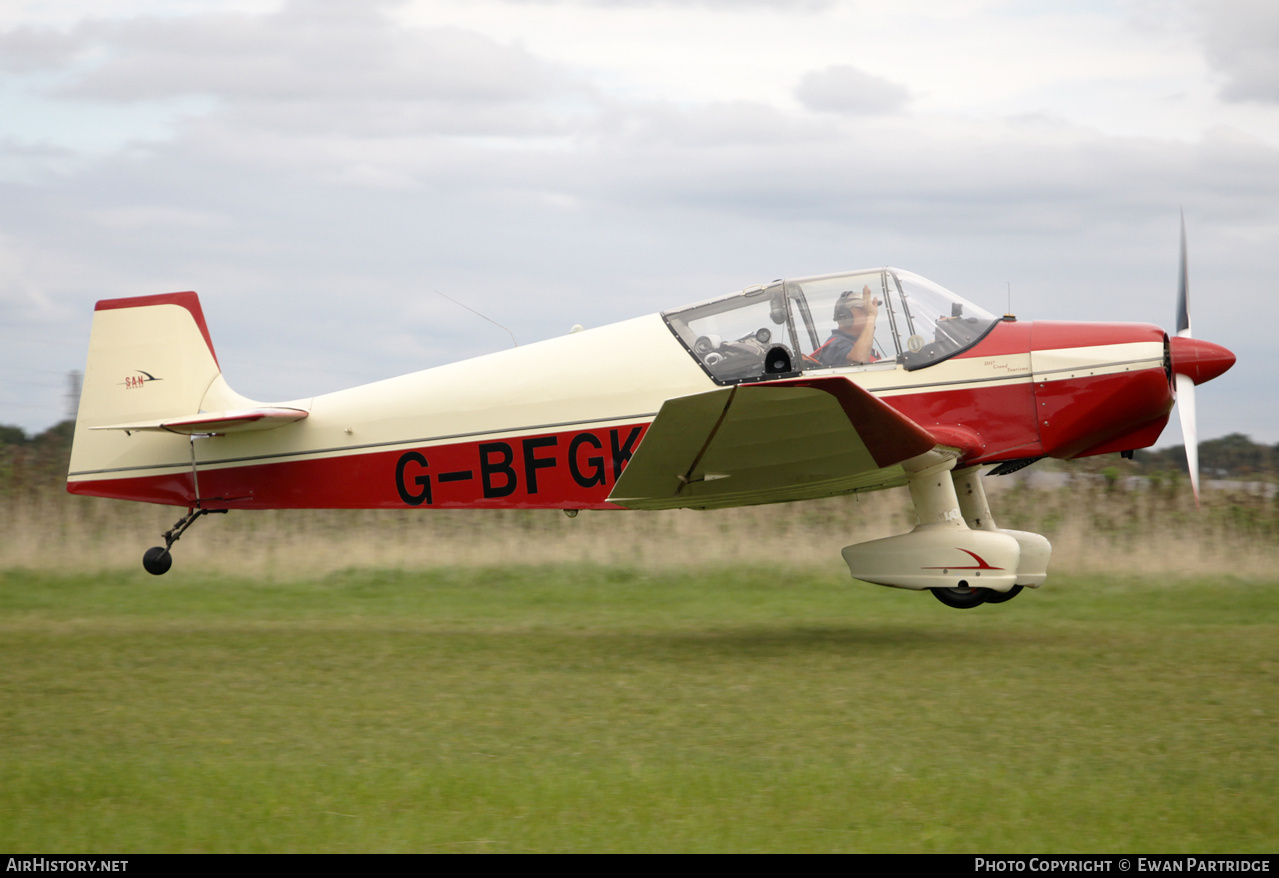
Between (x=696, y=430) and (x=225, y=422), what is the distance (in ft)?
12.5

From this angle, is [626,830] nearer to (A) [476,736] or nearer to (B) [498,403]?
(A) [476,736]

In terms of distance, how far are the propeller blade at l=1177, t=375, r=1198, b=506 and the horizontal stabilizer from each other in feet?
21.0

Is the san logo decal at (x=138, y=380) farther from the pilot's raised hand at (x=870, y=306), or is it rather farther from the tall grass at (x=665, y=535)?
the pilot's raised hand at (x=870, y=306)

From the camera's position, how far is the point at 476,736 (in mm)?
5160

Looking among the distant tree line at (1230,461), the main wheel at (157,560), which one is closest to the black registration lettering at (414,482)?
the main wheel at (157,560)

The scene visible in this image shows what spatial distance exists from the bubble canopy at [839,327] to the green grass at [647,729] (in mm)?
1993

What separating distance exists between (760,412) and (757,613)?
359 cm

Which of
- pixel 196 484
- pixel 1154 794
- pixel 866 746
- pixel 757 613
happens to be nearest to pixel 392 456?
A: pixel 196 484

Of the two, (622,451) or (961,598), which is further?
(961,598)

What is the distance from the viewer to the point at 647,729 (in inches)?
207

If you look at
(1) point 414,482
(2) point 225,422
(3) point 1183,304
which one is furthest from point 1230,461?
(2) point 225,422

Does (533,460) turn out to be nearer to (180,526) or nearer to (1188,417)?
(180,526)

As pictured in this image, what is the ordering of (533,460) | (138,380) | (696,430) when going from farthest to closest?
(138,380) → (533,460) → (696,430)

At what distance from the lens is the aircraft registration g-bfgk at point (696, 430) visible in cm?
734
